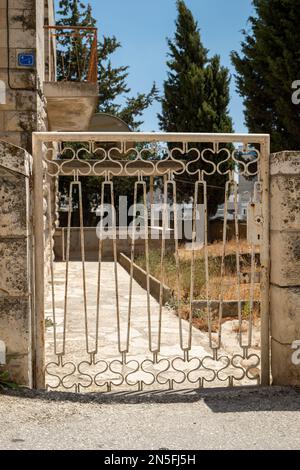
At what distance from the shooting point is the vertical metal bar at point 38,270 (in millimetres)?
4164

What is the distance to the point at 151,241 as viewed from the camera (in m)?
15.6

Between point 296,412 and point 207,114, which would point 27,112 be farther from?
point 207,114

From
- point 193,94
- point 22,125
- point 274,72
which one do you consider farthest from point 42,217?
point 193,94

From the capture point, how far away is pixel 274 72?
14.2m

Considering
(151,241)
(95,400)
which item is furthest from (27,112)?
(151,241)

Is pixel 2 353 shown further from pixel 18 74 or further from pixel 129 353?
pixel 18 74

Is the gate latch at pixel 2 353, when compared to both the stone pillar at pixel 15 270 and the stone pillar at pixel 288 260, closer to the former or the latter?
the stone pillar at pixel 15 270

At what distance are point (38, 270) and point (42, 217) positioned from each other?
1.34ft

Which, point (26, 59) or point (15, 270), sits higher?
point (26, 59)

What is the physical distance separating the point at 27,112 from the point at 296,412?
17.8 ft

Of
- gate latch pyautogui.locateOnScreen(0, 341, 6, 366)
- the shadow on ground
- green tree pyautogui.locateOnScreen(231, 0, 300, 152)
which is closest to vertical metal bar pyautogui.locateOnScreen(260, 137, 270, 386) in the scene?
the shadow on ground

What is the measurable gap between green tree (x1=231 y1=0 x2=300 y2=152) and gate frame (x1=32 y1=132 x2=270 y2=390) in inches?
419

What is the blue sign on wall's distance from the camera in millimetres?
7422

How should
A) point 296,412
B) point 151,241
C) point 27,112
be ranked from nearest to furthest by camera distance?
point 296,412 < point 27,112 < point 151,241
